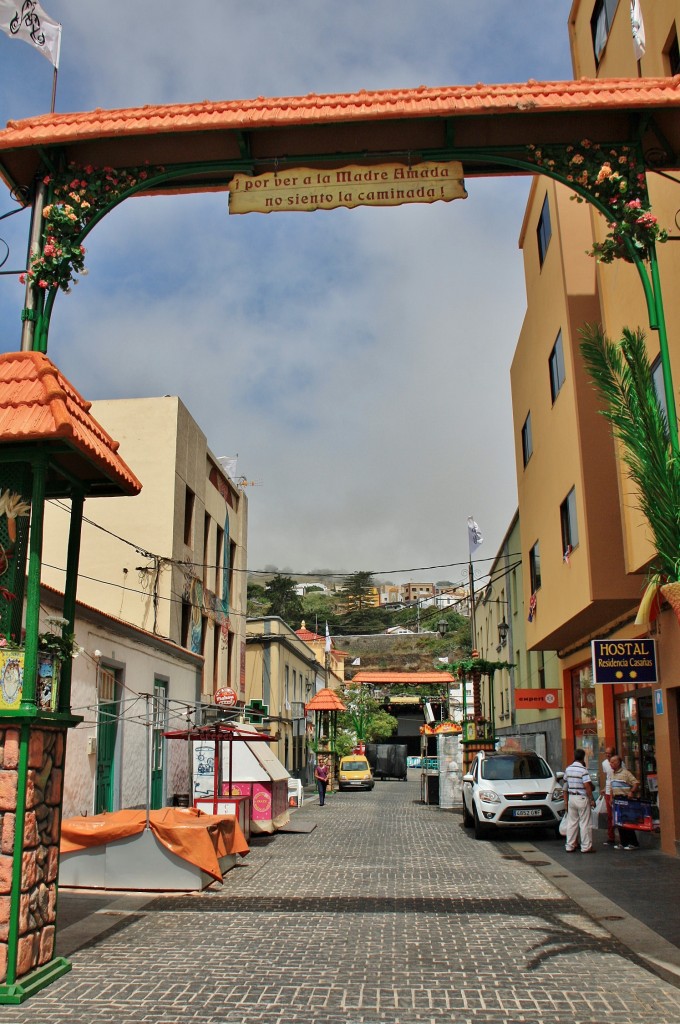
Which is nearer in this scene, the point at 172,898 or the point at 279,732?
the point at 172,898

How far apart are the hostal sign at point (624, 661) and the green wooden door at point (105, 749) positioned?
28.0ft

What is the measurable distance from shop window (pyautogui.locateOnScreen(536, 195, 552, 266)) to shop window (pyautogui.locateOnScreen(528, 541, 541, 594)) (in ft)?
21.9

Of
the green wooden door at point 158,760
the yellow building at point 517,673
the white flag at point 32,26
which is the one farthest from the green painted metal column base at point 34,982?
the yellow building at point 517,673

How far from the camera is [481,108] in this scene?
8.09m

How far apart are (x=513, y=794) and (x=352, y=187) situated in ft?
41.7

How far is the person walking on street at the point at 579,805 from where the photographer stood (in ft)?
48.4

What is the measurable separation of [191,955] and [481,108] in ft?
25.6

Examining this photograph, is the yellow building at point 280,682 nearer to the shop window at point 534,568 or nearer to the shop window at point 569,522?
the shop window at point 534,568

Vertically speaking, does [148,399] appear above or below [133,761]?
above

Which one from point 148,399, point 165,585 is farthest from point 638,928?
point 148,399

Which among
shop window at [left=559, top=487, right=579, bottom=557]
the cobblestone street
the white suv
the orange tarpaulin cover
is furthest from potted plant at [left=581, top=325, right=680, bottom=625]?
the white suv

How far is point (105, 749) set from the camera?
16.9 meters

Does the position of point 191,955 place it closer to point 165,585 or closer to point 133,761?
point 133,761

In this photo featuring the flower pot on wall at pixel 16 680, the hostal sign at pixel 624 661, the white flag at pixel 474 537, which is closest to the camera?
the flower pot on wall at pixel 16 680
